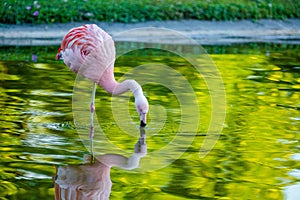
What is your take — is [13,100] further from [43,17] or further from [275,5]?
[275,5]

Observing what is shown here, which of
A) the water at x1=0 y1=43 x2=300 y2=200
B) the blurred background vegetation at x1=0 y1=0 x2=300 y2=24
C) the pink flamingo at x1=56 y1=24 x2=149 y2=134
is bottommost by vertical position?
the water at x1=0 y1=43 x2=300 y2=200

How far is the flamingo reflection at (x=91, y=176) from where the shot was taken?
5.28m

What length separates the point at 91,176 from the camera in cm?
579

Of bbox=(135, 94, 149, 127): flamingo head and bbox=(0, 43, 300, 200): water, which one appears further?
bbox=(135, 94, 149, 127): flamingo head

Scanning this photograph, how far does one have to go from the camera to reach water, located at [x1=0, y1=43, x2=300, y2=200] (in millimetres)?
5582

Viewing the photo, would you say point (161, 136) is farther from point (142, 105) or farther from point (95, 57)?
point (95, 57)

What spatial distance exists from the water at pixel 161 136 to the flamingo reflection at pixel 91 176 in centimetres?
6

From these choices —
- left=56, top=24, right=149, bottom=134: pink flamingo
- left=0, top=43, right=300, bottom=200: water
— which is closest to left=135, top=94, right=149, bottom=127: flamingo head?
left=0, top=43, right=300, bottom=200: water

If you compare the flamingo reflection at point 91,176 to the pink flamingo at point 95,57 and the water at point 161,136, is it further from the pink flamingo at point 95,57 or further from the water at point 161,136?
the pink flamingo at point 95,57

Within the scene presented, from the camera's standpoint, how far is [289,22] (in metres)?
15.9

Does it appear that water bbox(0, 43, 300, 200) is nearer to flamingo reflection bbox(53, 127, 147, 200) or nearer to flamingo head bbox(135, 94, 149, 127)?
flamingo reflection bbox(53, 127, 147, 200)

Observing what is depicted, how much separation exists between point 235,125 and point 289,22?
8775 millimetres

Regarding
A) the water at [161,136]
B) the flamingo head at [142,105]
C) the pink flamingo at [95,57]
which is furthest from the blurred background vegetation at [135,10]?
the flamingo head at [142,105]

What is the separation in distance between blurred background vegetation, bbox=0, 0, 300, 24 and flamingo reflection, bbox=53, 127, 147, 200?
7995 mm
